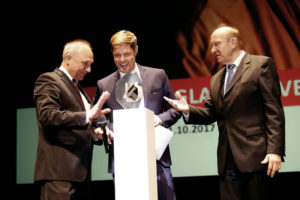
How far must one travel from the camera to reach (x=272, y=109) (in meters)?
2.56

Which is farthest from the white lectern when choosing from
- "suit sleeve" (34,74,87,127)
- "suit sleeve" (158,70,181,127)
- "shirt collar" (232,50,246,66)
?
"shirt collar" (232,50,246,66)

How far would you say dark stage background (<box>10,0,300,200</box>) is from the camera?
14.6 feet

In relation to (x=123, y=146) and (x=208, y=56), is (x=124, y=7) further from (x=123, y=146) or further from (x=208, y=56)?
(x=123, y=146)

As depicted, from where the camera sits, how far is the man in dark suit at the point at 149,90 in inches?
111

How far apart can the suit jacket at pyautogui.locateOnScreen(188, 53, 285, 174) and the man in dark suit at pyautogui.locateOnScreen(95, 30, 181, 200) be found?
372mm

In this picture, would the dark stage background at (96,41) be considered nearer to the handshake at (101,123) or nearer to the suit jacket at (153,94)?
the suit jacket at (153,94)

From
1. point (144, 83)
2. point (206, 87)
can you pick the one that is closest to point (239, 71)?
point (144, 83)

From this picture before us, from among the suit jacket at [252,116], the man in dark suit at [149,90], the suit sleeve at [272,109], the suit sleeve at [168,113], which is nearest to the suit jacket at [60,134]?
the man in dark suit at [149,90]

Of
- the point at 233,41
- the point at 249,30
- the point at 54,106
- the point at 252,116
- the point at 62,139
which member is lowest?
the point at 62,139

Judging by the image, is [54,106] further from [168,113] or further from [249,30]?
[249,30]

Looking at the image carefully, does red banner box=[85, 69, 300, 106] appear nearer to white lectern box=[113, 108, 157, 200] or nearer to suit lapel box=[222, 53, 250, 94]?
suit lapel box=[222, 53, 250, 94]

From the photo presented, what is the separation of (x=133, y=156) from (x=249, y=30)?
99.0 inches

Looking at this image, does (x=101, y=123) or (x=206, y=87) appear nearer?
(x=101, y=123)

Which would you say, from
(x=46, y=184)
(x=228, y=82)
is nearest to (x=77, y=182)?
(x=46, y=184)
